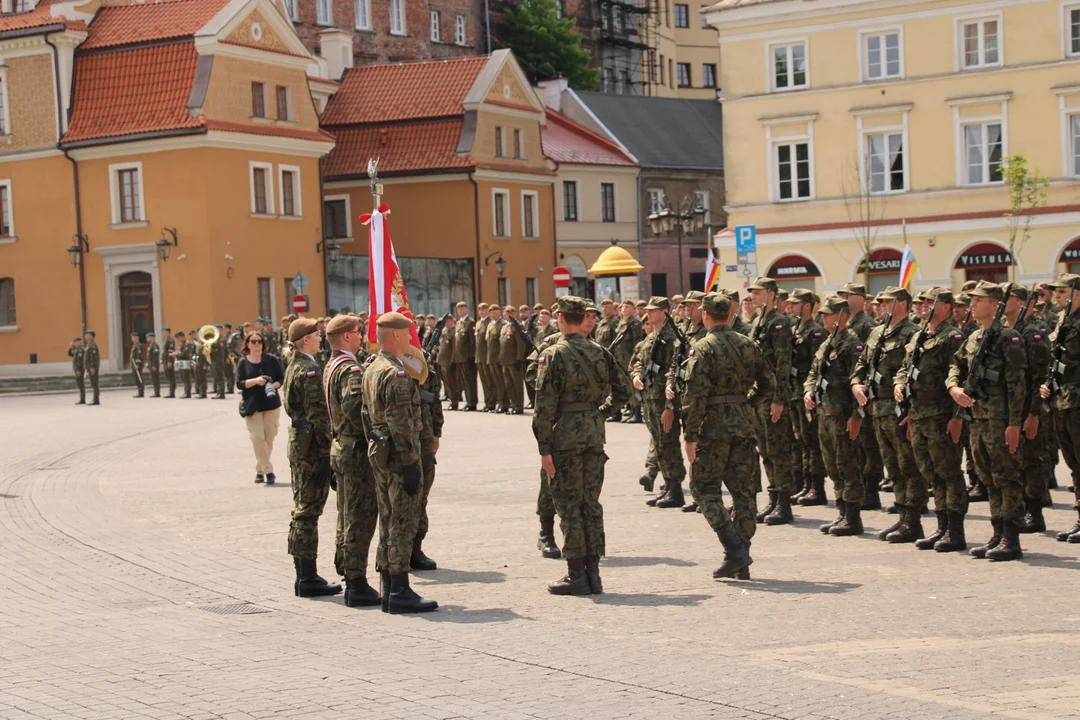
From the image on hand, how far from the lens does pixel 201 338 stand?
42094 millimetres

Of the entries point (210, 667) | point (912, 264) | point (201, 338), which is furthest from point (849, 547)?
point (201, 338)

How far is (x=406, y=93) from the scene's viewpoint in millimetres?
59562

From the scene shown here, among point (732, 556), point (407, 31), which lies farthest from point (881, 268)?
point (732, 556)

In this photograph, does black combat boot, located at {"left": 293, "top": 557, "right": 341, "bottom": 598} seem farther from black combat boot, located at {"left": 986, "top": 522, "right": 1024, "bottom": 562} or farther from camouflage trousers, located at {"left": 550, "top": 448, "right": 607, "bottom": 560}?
black combat boot, located at {"left": 986, "top": 522, "right": 1024, "bottom": 562}

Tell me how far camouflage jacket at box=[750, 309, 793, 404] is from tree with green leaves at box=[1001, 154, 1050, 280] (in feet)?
95.8

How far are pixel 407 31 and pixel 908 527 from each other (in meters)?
64.5

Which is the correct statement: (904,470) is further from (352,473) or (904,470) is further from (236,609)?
(236,609)

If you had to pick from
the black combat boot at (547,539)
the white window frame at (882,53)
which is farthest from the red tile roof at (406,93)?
the black combat boot at (547,539)

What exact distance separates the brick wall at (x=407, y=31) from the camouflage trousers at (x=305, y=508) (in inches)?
2311

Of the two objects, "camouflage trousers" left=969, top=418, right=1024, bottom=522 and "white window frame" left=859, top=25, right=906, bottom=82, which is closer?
"camouflage trousers" left=969, top=418, right=1024, bottom=522

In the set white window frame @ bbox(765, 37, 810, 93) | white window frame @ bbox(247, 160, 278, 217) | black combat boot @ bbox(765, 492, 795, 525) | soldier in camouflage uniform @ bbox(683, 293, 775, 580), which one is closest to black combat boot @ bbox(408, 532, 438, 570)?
soldier in camouflage uniform @ bbox(683, 293, 775, 580)

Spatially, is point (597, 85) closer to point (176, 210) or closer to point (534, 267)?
point (534, 267)

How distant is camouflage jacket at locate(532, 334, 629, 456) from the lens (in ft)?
35.6

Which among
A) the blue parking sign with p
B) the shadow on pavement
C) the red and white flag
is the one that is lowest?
the shadow on pavement
